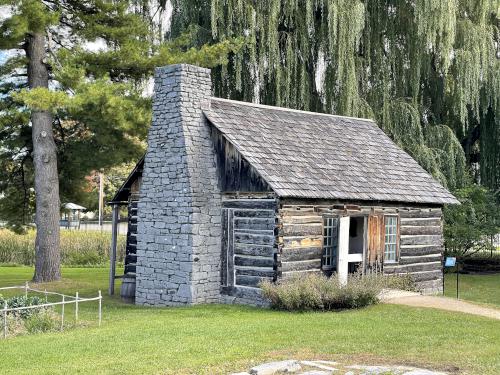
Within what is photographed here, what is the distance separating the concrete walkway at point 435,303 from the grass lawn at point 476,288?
3.16 meters

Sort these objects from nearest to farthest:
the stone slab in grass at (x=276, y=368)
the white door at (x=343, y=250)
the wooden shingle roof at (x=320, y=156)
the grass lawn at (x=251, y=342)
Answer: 1. the stone slab in grass at (x=276, y=368)
2. the grass lawn at (x=251, y=342)
3. the wooden shingle roof at (x=320, y=156)
4. the white door at (x=343, y=250)

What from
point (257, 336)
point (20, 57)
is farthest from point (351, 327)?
point (20, 57)

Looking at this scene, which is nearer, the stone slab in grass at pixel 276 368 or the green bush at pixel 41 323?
the stone slab in grass at pixel 276 368

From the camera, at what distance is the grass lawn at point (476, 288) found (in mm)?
20548

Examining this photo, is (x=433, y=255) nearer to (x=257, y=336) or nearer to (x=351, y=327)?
(x=351, y=327)

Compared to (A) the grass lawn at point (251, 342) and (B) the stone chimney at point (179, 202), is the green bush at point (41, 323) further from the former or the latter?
(B) the stone chimney at point (179, 202)

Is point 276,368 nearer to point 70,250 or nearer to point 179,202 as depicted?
point 179,202

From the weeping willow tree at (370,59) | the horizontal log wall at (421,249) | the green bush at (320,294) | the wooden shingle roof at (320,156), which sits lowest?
the green bush at (320,294)

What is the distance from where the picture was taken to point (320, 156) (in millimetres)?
17891

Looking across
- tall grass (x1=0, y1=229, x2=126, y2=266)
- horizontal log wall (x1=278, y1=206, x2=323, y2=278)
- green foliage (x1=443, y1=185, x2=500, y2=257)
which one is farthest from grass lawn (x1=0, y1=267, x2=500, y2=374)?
tall grass (x1=0, y1=229, x2=126, y2=266)

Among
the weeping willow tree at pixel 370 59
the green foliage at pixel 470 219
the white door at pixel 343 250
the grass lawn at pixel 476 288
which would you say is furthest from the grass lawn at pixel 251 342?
the green foliage at pixel 470 219

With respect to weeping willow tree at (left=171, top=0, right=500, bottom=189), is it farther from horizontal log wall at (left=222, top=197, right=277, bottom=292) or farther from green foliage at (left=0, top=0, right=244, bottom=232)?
horizontal log wall at (left=222, top=197, right=277, bottom=292)

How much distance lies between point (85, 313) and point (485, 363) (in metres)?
9.11

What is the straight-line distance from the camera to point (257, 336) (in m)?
11.3
